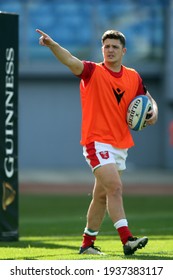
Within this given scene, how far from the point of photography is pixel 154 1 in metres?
31.8

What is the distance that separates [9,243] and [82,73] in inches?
115

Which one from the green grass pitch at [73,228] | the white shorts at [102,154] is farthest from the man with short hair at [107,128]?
the green grass pitch at [73,228]

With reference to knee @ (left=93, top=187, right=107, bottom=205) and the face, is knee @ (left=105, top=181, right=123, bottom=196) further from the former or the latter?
the face

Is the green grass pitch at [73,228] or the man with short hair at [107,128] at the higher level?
the man with short hair at [107,128]

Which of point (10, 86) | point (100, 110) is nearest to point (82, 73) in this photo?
point (100, 110)

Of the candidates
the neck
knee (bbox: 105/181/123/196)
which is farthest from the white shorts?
the neck

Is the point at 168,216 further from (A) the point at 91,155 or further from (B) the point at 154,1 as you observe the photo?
(B) the point at 154,1

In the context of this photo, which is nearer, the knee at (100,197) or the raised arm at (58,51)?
the raised arm at (58,51)

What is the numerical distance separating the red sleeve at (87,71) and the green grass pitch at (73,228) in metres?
1.73

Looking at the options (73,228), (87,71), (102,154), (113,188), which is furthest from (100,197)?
(73,228)

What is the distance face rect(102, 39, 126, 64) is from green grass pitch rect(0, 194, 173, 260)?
1.94 metres

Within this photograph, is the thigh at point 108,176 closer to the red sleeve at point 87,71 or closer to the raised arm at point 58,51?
the red sleeve at point 87,71

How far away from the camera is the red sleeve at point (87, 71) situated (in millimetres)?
9320

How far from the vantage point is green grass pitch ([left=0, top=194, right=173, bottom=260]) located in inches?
380
